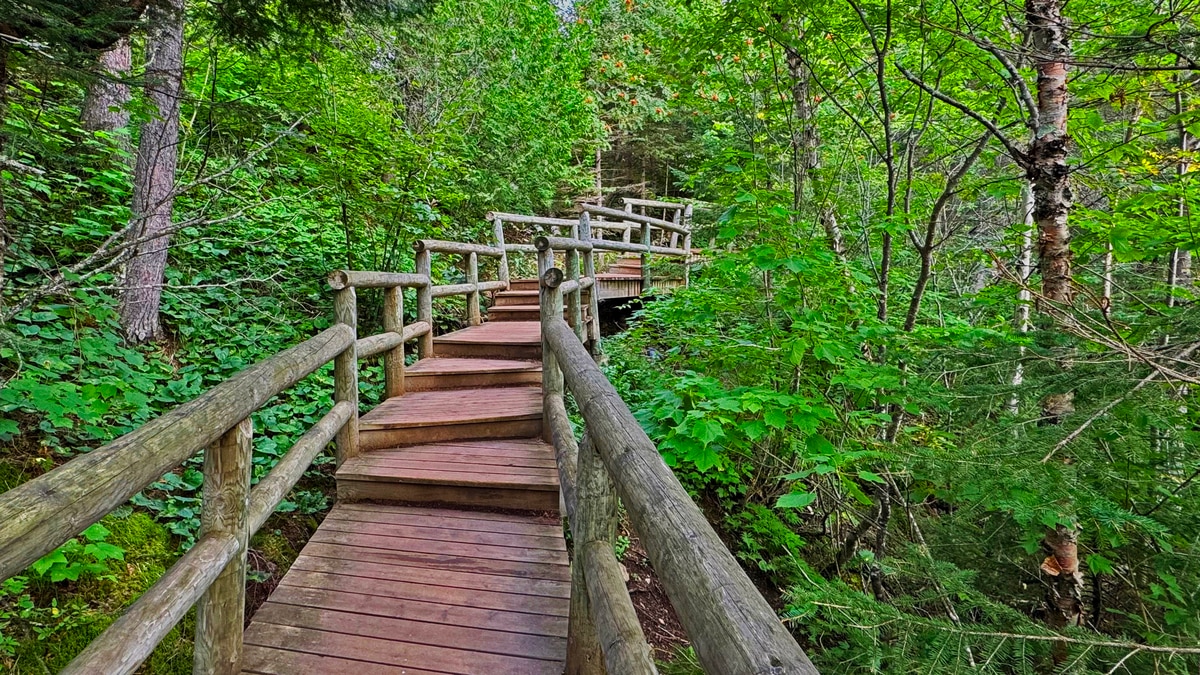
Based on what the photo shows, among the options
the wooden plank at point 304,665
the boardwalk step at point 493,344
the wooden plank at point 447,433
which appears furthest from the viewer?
the boardwalk step at point 493,344

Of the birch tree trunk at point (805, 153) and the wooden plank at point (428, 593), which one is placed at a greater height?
the birch tree trunk at point (805, 153)

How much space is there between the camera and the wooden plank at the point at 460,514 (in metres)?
2.76

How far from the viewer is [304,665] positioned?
1903mm

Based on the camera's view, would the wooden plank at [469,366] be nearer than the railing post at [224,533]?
No

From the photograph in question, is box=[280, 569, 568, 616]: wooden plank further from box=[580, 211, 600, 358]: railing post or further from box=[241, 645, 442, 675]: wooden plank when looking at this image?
box=[580, 211, 600, 358]: railing post

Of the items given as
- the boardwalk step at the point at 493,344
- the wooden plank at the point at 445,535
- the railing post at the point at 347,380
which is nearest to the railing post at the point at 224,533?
the wooden plank at the point at 445,535

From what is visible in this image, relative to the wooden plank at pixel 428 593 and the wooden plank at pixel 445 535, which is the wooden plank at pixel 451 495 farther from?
the wooden plank at pixel 428 593

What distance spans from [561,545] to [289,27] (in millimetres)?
3321

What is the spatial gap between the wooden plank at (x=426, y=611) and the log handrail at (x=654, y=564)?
1.04 ft

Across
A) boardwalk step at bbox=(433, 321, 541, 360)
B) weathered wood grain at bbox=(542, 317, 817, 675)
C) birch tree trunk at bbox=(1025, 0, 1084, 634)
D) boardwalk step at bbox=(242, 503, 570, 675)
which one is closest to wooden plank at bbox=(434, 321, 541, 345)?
boardwalk step at bbox=(433, 321, 541, 360)

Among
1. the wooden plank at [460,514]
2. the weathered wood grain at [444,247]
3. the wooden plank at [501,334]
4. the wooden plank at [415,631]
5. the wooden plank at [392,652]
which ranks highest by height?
the weathered wood grain at [444,247]

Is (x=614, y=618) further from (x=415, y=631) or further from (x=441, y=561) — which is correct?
(x=441, y=561)

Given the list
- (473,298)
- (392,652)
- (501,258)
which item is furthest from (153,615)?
(501,258)

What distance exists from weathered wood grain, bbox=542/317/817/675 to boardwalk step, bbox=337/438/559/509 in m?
1.42
